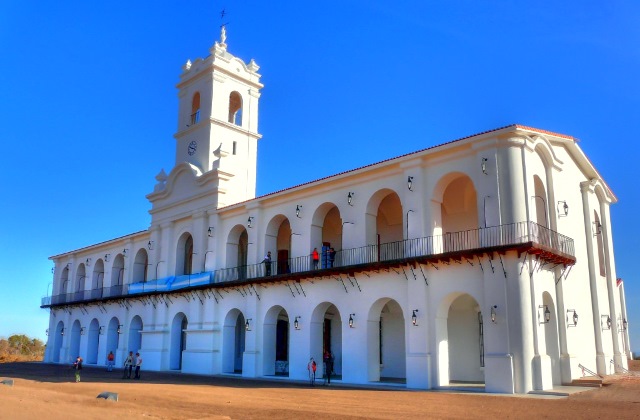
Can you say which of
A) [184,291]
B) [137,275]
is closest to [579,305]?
[184,291]

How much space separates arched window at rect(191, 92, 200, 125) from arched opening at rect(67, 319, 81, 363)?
17.6 m

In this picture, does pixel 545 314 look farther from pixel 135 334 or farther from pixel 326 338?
pixel 135 334

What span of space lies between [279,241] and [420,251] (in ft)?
37.4

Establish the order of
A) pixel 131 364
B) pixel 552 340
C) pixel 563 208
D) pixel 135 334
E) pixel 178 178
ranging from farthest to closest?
1. pixel 135 334
2. pixel 178 178
3. pixel 131 364
4. pixel 563 208
5. pixel 552 340

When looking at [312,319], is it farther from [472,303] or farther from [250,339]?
[472,303]

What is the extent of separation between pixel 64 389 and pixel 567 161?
833 inches

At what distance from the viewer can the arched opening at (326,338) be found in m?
24.1

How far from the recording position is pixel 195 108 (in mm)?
35688

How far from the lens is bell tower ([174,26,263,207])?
107 ft

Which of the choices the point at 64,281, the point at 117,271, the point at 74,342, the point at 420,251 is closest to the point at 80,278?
the point at 64,281

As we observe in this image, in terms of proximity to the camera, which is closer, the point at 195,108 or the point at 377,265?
the point at 377,265

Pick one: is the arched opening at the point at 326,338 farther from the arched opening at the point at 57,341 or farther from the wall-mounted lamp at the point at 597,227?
the arched opening at the point at 57,341

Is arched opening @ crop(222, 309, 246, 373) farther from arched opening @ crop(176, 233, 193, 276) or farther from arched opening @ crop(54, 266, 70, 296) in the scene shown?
arched opening @ crop(54, 266, 70, 296)

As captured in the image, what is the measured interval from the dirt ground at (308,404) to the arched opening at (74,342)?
22985 mm
